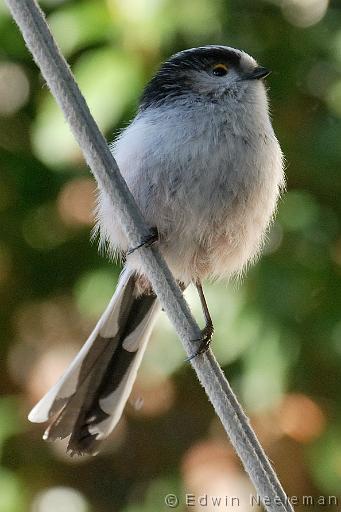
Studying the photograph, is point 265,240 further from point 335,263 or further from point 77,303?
point 77,303

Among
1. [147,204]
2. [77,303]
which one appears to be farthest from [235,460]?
[147,204]

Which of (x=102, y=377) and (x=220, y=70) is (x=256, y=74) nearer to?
(x=220, y=70)

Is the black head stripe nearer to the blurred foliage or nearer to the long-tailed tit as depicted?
the long-tailed tit

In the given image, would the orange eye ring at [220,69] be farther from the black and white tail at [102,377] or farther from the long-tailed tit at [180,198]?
the black and white tail at [102,377]

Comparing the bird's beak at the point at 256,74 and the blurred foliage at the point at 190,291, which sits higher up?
the bird's beak at the point at 256,74

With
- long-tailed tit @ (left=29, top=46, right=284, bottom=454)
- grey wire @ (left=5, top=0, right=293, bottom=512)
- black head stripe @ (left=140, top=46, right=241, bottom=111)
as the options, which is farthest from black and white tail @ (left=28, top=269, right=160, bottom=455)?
Answer: grey wire @ (left=5, top=0, right=293, bottom=512)

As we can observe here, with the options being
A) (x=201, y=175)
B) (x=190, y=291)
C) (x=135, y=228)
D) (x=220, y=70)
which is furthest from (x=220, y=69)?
(x=135, y=228)

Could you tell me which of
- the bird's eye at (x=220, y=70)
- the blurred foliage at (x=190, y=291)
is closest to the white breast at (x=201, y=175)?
the bird's eye at (x=220, y=70)
